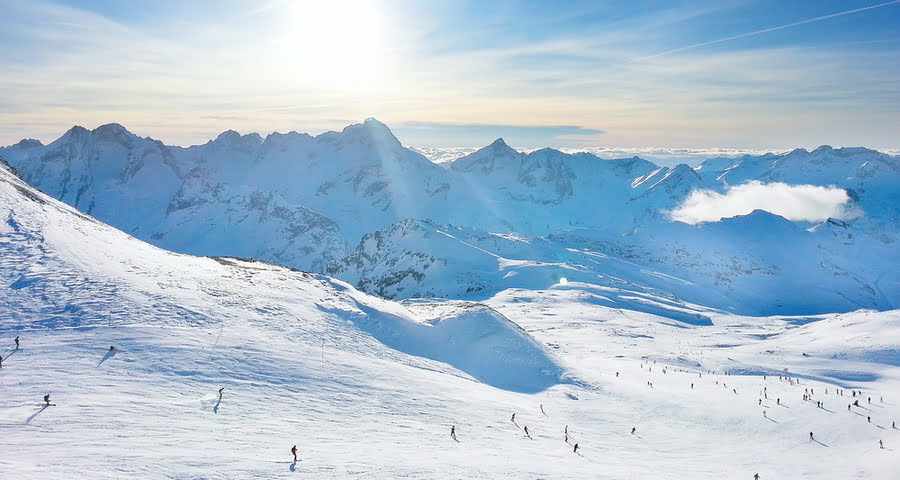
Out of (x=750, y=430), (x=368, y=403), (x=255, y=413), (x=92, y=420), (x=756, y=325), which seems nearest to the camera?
(x=92, y=420)

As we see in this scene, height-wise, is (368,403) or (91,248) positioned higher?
(91,248)

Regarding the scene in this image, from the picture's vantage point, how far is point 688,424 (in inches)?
1662

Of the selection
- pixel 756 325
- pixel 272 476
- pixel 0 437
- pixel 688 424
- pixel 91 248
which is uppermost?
pixel 91 248

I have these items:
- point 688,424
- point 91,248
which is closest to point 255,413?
point 91,248

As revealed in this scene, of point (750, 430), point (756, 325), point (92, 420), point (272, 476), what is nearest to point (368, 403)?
point (272, 476)

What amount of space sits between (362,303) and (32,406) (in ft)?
110

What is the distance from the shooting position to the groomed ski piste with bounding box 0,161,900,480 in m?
24.8

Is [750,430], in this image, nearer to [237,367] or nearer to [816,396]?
[816,396]

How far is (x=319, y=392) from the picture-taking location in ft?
115

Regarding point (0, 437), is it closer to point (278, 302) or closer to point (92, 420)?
point (92, 420)

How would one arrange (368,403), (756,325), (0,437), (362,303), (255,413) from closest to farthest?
1. (0,437)
2. (255,413)
3. (368,403)
4. (362,303)
5. (756,325)

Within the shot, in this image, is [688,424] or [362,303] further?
[362,303]

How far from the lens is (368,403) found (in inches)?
1382

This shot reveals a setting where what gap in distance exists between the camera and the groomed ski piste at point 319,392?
24828 millimetres
